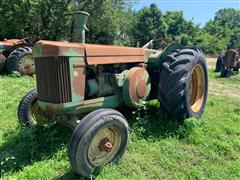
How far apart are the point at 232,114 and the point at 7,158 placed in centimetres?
413

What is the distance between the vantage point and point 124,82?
3990mm

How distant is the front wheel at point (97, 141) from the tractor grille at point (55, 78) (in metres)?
0.44

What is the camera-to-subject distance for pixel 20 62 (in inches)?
358

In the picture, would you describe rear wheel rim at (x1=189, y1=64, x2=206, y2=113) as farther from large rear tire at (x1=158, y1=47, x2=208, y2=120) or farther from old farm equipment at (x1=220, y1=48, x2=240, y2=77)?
old farm equipment at (x1=220, y1=48, x2=240, y2=77)

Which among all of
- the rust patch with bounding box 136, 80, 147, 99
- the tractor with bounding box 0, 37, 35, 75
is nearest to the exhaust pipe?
the rust patch with bounding box 136, 80, 147, 99

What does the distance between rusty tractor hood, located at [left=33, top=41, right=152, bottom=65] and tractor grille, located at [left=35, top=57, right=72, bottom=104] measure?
8 cm

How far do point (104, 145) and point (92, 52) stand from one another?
1.17 meters

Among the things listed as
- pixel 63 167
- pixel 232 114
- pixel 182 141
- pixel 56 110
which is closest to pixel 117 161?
pixel 63 167

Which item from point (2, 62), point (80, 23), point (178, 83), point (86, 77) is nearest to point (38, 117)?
point (86, 77)

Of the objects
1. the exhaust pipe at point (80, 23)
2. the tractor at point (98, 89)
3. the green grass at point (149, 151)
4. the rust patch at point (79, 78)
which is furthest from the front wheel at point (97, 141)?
the exhaust pipe at point (80, 23)

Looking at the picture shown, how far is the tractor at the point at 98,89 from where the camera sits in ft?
10.1

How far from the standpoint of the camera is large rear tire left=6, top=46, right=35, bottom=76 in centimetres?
897

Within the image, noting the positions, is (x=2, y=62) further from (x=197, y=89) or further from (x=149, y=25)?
(x=149, y=25)

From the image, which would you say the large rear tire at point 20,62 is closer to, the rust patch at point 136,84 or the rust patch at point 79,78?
the rust patch at point 136,84
